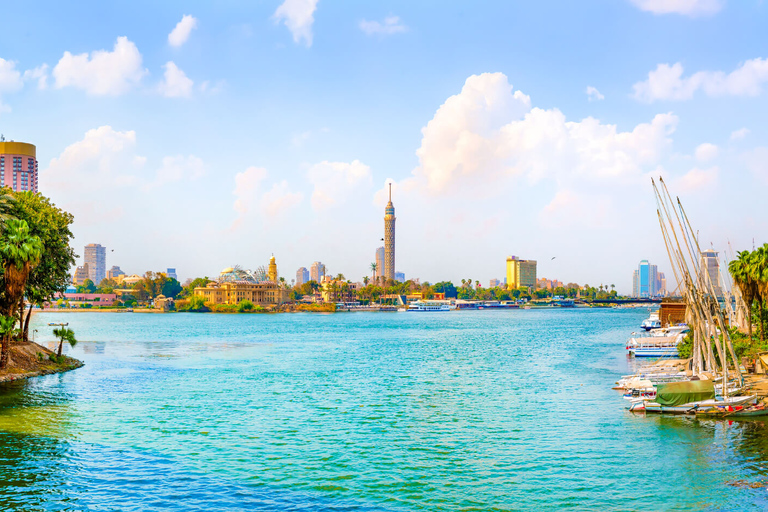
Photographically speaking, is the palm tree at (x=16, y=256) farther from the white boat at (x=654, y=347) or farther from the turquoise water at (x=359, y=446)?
the white boat at (x=654, y=347)

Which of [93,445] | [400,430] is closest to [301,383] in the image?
[400,430]

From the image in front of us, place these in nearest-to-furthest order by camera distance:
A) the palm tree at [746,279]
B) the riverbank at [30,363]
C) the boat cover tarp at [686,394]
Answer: the boat cover tarp at [686,394], the riverbank at [30,363], the palm tree at [746,279]

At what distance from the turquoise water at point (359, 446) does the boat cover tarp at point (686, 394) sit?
134 centimetres

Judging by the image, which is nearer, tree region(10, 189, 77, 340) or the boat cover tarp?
the boat cover tarp

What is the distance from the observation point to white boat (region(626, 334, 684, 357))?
78188 mm

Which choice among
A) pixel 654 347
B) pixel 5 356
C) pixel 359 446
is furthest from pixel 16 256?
pixel 654 347

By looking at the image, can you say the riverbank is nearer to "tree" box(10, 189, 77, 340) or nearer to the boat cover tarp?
"tree" box(10, 189, 77, 340)

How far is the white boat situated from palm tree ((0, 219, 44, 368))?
68978mm

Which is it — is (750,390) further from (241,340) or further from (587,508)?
(241,340)

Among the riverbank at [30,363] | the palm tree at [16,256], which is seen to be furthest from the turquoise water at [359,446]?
the palm tree at [16,256]

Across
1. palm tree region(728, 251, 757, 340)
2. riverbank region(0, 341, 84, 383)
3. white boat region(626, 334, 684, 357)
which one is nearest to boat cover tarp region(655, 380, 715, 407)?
palm tree region(728, 251, 757, 340)

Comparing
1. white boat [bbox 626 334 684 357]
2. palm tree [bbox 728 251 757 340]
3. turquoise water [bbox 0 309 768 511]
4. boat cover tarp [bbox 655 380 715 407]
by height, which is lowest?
turquoise water [bbox 0 309 768 511]

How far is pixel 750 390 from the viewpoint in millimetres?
42594

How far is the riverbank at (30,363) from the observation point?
181 feet
